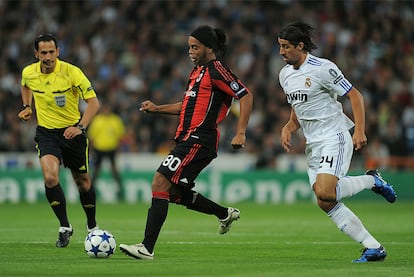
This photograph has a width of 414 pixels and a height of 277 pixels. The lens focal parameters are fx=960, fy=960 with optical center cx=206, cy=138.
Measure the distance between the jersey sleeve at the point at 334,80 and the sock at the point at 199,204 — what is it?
2034 millimetres

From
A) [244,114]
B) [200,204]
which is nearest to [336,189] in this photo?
[244,114]

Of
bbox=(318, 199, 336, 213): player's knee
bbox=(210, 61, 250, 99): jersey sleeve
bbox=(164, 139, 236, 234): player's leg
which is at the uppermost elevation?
bbox=(210, 61, 250, 99): jersey sleeve

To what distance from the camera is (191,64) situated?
25875 millimetres

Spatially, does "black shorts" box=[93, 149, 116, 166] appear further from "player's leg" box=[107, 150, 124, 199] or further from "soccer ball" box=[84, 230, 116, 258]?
"soccer ball" box=[84, 230, 116, 258]

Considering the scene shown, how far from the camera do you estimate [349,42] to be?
26.7 meters

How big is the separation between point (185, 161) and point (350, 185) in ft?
5.32

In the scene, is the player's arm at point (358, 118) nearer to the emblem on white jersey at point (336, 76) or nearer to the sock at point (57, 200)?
the emblem on white jersey at point (336, 76)

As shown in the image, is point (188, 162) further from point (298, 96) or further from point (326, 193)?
point (326, 193)

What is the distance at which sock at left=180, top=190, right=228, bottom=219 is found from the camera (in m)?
10.4

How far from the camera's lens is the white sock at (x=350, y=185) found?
30.0 ft

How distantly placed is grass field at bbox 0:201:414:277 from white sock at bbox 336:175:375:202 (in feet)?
2.14

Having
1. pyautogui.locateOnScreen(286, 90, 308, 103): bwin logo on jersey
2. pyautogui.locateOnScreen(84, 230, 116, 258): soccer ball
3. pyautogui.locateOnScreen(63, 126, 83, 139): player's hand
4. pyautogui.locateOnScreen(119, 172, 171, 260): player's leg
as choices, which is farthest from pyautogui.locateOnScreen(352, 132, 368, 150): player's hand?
pyautogui.locateOnScreen(63, 126, 83, 139): player's hand

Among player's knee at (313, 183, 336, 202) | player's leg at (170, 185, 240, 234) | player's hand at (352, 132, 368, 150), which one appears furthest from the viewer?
player's leg at (170, 185, 240, 234)

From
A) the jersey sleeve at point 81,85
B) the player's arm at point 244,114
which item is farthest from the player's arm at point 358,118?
the jersey sleeve at point 81,85
